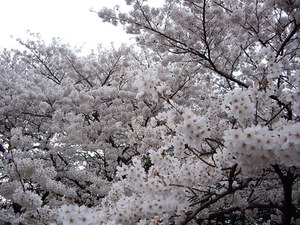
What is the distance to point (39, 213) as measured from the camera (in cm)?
421

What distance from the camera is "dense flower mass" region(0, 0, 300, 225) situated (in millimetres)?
2996

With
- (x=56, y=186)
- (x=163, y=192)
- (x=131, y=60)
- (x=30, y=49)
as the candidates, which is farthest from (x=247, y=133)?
(x=30, y=49)

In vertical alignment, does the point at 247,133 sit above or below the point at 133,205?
above

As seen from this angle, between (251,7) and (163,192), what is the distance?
3.89 meters

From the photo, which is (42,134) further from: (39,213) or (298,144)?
(298,144)

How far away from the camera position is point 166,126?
4.24 metres

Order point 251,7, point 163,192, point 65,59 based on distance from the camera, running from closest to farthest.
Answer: point 163,192, point 251,7, point 65,59

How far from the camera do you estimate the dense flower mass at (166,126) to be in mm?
2996

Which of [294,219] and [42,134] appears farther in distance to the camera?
[42,134]

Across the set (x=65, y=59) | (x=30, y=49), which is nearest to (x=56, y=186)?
(x=65, y=59)

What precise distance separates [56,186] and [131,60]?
618 cm

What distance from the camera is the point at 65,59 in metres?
10.4

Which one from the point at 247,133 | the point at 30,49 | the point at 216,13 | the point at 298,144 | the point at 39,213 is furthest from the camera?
the point at 30,49

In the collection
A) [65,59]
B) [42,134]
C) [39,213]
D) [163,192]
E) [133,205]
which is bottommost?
A: [39,213]
